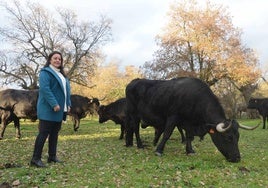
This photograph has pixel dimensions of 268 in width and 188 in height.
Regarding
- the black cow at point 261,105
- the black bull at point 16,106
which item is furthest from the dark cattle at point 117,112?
the black cow at point 261,105

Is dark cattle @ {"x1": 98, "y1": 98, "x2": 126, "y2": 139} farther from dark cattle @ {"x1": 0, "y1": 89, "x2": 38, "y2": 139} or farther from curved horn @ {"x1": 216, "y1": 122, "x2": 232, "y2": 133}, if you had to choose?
curved horn @ {"x1": 216, "y1": 122, "x2": 232, "y2": 133}

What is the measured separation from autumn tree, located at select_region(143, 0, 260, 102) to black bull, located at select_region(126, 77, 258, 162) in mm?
30942

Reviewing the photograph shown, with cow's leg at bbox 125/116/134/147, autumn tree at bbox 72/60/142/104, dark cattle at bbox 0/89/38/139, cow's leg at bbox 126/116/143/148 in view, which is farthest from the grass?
autumn tree at bbox 72/60/142/104

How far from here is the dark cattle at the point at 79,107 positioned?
2139 cm

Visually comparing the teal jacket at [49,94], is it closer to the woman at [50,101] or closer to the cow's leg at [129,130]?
the woman at [50,101]

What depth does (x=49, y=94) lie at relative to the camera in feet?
25.8

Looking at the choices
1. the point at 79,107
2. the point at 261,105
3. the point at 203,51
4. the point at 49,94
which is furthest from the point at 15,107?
the point at 203,51

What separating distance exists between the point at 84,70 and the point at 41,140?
39257 mm

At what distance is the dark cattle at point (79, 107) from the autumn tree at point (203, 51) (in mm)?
21953

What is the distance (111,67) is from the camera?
259 ft

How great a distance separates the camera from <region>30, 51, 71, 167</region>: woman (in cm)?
796

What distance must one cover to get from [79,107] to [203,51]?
25501 mm

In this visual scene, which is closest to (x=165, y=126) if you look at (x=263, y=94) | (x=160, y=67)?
(x=160, y=67)

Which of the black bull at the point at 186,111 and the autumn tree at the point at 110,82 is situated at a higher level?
Answer: the autumn tree at the point at 110,82
